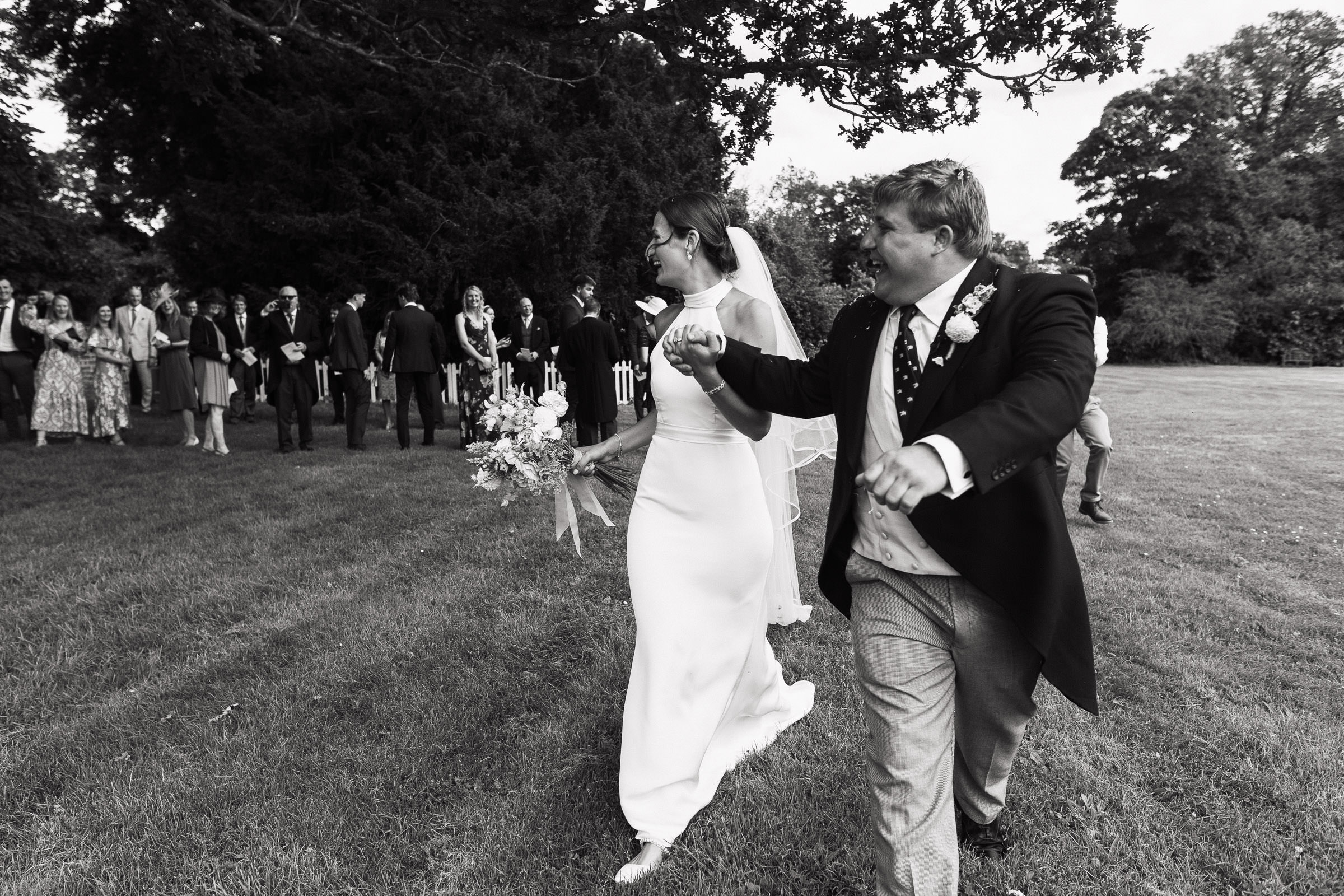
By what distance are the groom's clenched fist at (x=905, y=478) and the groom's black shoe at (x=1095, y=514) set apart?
25.2 feet

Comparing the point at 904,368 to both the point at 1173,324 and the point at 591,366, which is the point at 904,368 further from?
the point at 1173,324

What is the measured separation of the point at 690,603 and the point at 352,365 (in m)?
10.3

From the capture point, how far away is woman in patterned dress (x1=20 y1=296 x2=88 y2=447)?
12.6m

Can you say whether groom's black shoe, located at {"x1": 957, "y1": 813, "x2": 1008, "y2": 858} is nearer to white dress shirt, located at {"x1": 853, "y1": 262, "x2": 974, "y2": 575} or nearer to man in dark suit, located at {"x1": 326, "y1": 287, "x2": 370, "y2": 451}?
white dress shirt, located at {"x1": 853, "y1": 262, "x2": 974, "y2": 575}

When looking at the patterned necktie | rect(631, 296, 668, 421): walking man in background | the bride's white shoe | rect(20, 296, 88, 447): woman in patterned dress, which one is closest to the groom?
the patterned necktie

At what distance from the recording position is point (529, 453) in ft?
12.6

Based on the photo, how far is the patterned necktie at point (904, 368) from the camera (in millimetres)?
2479

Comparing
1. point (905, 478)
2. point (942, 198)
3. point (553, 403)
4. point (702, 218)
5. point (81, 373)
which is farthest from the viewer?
point (81, 373)

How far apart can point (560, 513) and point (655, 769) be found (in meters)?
1.55

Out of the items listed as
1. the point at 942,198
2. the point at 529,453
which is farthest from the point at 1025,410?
the point at 529,453

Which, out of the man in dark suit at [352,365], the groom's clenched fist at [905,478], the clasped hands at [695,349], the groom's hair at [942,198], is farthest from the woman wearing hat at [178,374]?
the groom's clenched fist at [905,478]

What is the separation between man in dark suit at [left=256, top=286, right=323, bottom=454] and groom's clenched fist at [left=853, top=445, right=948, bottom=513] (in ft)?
37.5

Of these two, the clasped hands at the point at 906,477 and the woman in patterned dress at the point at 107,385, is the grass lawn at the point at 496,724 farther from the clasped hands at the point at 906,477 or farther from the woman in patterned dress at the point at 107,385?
the woman in patterned dress at the point at 107,385

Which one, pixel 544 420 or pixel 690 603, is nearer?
pixel 690 603
